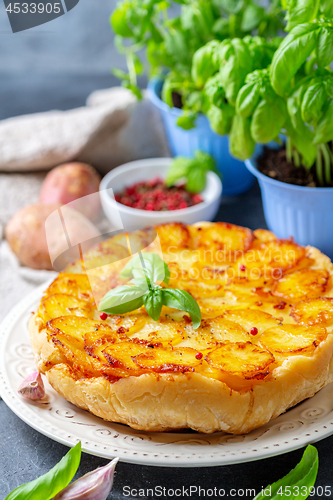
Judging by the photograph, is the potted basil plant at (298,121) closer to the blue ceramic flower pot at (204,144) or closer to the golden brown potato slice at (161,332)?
the blue ceramic flower pot at (204,144)

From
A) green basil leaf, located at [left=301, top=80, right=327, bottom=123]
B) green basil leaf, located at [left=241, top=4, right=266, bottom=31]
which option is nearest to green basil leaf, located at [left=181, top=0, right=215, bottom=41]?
green basil leaf, located at [left=241, top=4, right=266, bottom=31]

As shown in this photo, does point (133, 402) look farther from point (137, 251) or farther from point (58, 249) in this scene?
point (58, 249)

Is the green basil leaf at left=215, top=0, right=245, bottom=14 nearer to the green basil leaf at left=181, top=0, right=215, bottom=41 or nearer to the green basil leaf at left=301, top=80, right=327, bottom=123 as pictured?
the green basil leaf at left=181, top=0, right=215, bottom=41

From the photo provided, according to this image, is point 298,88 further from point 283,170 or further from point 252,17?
point 252,17

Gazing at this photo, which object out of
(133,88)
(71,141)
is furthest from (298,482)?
(71,141)

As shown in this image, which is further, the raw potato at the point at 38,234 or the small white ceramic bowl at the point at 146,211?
the small white ceramic bowl at the point at 146,211

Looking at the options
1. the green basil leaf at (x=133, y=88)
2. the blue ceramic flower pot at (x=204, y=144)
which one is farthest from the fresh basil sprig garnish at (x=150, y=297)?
the green basil leaf at (x=133, y=88)

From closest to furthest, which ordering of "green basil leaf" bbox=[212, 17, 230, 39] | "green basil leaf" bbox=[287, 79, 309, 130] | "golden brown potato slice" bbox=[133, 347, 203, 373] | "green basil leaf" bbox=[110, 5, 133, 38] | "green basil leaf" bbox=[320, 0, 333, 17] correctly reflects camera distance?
"golden brown potato slice" bbox=[133, 347, 203, 373] → "green basil leaf" bbox=[320, 0, 333, 17] → "green basil leaf" bbox=[287, 79, 309, 130] → "green basil leaf" bbox=[212, 17, 230, 39] → "green basil leaf" bbox=[110, 5, 133, 38]
